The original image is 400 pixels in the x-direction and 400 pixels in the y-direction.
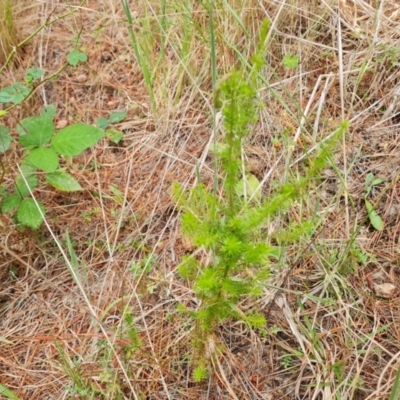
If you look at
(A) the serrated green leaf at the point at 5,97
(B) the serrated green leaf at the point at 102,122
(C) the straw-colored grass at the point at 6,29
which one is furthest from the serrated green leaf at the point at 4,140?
(C) the straw-colored grass at the point at 6,29

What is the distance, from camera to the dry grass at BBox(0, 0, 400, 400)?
58.1 inches

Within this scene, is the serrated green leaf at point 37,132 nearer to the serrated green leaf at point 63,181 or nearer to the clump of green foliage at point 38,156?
the clump of green foliage at point 38,156

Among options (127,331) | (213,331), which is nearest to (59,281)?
(127,331)

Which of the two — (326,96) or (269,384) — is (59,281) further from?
(326,96)

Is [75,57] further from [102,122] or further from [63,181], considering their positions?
[63,181]

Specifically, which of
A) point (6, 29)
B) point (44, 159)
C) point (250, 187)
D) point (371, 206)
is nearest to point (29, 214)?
point (44, 159)

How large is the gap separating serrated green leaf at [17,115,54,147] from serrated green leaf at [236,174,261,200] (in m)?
0.71

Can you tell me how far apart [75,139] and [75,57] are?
0.55 meters

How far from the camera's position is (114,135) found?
202cm

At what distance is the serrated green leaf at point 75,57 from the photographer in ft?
6.90

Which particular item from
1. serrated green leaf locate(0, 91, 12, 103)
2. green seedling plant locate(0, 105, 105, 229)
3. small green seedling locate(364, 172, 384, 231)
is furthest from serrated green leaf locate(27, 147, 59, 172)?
small green seedling locate(364, 172, 384, 231)

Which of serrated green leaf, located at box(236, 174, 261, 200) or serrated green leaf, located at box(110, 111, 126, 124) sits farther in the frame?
serrated green leaf, located at box(110, 111, 126, 124)

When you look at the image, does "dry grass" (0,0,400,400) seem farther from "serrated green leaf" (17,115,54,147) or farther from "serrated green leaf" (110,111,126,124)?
"serrated green leaf" (17,115,54,147)

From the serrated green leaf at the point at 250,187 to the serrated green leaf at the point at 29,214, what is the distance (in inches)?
27.0
